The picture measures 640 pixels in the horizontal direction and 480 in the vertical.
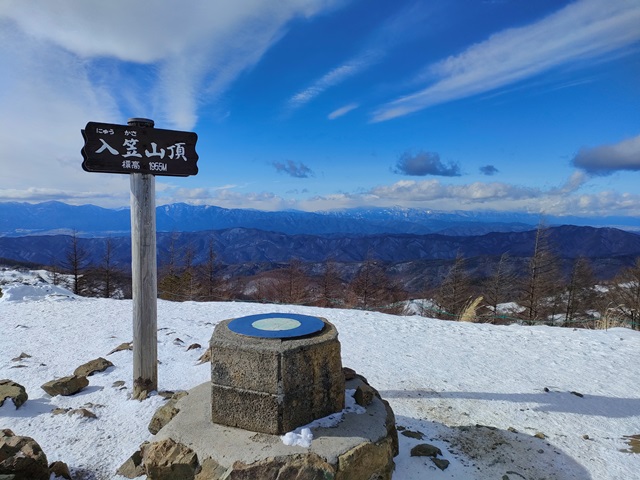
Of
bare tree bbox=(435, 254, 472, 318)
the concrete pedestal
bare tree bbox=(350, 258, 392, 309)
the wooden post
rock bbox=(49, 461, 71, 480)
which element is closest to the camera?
rock bbox=(49, 461, 71, 480)

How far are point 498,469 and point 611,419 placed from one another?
2623 millimetres

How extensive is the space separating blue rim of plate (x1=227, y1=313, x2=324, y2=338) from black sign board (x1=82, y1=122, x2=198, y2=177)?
2270mm

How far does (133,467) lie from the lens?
12.3ft

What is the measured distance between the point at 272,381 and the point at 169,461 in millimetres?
1166

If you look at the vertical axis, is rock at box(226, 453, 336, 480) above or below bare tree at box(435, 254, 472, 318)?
above

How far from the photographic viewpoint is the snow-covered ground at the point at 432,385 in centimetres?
426

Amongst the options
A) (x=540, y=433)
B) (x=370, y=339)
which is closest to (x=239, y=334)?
(x=540, y=433)

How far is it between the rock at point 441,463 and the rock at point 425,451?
0.08 metres

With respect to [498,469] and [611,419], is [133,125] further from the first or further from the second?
[611,419]

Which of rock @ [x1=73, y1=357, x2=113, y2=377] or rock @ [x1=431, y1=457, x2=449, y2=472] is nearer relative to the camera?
rock @ [x1=431, y1=457, x2=449, y2=472]

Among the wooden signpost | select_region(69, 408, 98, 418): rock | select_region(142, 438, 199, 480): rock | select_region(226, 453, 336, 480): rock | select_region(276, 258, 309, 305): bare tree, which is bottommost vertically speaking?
select_region(276, 258, 309, 305): bare tree

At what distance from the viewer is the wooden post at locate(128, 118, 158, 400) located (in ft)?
16.4

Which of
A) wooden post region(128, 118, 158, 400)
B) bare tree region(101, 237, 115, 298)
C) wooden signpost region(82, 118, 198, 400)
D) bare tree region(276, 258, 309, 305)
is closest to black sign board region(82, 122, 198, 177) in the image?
wooden signpost region(82, 118, 198, 400)

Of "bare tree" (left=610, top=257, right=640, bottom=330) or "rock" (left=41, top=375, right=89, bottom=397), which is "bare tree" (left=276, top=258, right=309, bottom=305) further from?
"rock" (left=41, top=375, right=89, bottom=397)
